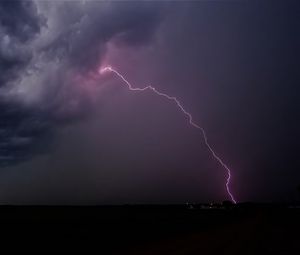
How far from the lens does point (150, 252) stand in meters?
18.4

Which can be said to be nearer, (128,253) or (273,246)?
(128,253)

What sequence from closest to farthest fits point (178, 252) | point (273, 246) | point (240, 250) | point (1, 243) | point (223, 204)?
1. point (178, 252)
2. point (240, 250)
3. point (273, 246)
4. point (1, 243)
5. point (223, 204)

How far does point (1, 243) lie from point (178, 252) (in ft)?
36.6

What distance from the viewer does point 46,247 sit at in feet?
74.7

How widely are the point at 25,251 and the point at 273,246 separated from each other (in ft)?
40.2

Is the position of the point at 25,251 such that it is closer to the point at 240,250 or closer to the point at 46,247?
the point at 46,247

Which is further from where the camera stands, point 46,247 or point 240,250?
point 46,247

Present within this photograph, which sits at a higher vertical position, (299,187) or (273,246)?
(299,187)

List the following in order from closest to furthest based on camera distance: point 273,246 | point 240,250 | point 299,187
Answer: point 240,250, point 273,246, point 299,187

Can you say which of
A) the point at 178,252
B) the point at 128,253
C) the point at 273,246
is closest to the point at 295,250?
the point at 273,246

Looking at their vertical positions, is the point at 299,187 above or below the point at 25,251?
above

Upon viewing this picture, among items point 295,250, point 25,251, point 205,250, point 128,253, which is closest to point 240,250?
point 205,250

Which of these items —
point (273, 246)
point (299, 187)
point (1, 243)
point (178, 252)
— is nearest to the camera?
point (178, 252)

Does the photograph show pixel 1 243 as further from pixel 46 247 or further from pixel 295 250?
pixel 295 250
